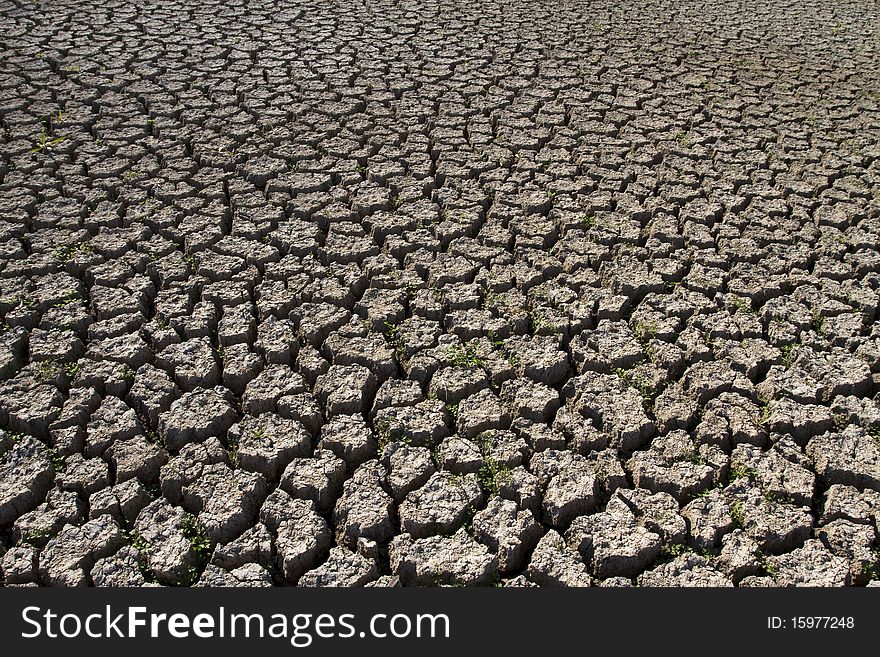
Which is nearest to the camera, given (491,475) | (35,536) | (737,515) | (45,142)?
(35,536)

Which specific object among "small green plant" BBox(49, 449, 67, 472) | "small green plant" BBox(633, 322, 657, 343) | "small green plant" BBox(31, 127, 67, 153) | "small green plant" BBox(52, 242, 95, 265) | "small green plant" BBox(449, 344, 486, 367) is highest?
"small green plant" BBox(31, 127, 67, 153)

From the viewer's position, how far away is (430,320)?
3.01 m

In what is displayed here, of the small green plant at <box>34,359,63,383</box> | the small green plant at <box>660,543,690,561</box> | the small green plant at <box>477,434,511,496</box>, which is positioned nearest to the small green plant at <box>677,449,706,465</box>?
the small green plant at <box>660,543,690,561</box>

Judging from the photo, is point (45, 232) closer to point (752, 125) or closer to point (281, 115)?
point (281, 115)

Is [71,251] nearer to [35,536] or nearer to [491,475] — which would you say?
[35,536]

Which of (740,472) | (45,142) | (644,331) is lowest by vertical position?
(740,472)

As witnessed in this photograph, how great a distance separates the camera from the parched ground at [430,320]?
2.20 metres

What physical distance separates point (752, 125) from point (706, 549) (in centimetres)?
324

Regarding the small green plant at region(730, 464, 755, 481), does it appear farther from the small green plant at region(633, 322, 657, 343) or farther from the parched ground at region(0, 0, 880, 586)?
the small green plant at region(633, 322, 657, 343)

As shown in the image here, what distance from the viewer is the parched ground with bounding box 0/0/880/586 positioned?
2199 millimetres

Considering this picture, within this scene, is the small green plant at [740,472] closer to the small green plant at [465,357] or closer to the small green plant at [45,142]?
the small green plant at [465,357]

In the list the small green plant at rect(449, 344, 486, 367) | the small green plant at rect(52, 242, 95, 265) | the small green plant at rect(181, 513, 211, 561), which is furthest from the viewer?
the small green plant at rect(52, 242, 95, 265)

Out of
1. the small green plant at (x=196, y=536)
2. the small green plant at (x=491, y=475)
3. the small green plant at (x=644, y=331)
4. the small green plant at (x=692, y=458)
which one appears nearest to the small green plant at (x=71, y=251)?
the small green plant at (x=196, y=536)

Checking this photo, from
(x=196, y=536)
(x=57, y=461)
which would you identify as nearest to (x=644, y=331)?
(x=196, y=536)
